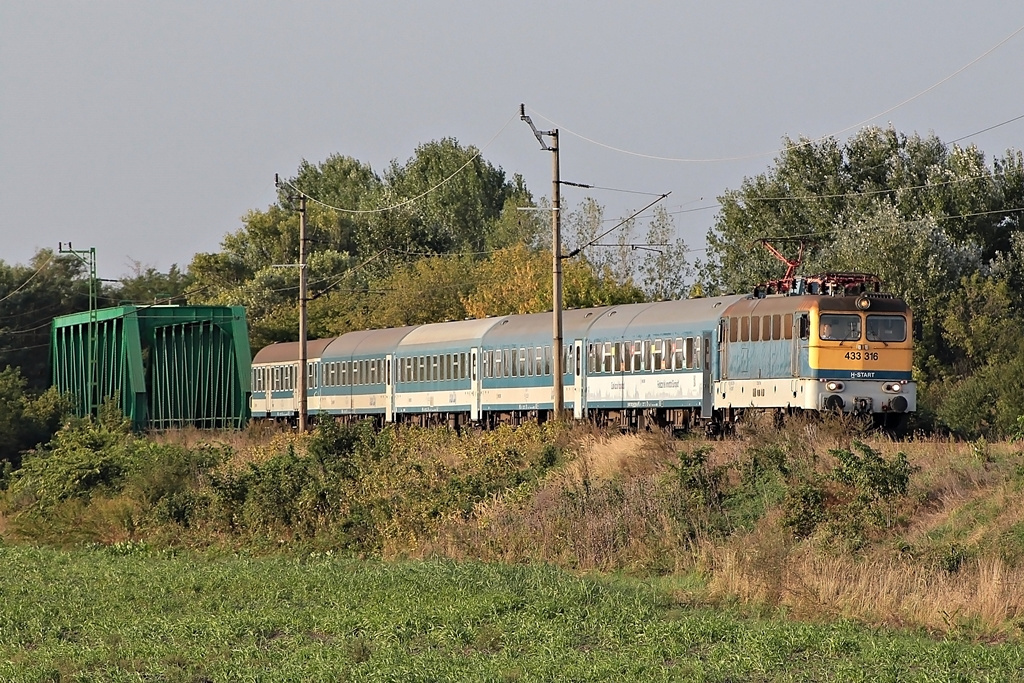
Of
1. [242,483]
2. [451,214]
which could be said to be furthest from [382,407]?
[451,214]

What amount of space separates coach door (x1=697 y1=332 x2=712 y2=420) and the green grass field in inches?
463

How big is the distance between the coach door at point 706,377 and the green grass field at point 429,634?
1175 cm

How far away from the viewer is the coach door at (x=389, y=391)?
1965 inches

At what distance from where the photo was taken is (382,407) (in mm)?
50469

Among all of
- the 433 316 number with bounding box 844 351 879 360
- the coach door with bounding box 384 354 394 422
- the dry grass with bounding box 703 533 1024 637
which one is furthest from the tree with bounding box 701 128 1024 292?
the dry grass with bounding box 703 533 1024 637

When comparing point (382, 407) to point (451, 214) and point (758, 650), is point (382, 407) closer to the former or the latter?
point (758, 650)

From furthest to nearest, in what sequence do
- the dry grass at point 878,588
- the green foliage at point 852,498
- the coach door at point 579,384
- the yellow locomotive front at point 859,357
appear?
the coach door at point 579,384, the yellow locomotive front at point 859,357, the green foliage at point 852,498, the dry grass at point 878,588

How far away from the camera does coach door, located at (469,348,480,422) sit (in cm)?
4419

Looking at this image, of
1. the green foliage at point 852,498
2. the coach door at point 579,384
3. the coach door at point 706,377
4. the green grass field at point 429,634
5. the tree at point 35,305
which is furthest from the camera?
the tree at point 35,305

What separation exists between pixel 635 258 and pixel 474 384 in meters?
36.1

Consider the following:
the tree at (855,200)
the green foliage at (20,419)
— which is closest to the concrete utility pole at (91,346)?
the green foliage at (20,419)

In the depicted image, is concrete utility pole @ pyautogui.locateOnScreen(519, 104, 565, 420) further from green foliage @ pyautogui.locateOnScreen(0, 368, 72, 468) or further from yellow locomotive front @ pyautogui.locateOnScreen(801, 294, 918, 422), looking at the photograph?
green foliage @ pyautogui.locateOnScreen(0, 368, 72, 468)

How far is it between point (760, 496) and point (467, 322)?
2274cm

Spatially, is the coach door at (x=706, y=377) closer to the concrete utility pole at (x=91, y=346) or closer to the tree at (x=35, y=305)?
the concrete utility pole at (x=91, y=346)
